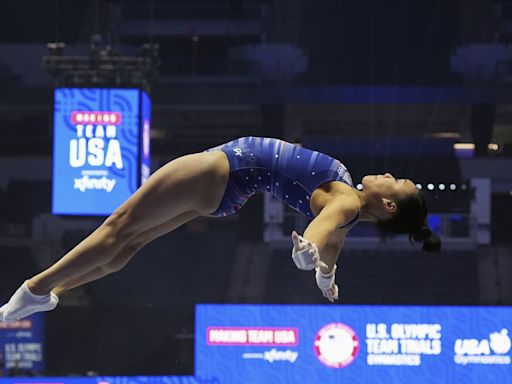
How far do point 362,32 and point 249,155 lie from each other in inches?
329

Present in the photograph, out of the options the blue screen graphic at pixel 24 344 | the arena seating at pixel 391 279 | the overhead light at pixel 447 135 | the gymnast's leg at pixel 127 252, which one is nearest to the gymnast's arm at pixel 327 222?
the gymnast's leg at pixel 127 252

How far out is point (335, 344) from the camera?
334 inches

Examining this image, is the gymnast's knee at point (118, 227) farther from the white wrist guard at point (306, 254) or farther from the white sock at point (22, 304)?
the white wrist guard at point (306, 254)

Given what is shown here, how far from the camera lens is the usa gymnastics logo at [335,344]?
848 cm

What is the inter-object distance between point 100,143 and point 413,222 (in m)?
6.51

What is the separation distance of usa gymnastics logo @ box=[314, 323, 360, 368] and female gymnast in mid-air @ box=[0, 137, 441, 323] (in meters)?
5.17

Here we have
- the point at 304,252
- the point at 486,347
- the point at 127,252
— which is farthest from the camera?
the point at 486,347

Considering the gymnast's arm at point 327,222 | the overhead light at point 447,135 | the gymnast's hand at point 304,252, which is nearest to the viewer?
the gymnast's hand at point 304,252

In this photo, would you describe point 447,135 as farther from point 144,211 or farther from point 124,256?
point 144,211

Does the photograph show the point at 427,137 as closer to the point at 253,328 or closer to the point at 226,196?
the point at 253,328

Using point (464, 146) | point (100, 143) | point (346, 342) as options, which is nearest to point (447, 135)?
point (464, 146)

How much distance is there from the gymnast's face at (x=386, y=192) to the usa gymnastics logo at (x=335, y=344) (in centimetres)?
533

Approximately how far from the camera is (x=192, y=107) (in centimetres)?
1163

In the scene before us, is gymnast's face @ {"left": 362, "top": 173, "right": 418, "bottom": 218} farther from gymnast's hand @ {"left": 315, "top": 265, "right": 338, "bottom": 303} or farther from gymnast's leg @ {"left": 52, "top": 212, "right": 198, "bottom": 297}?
gymnast's leg @ {"left": 52, "top": 212, "right": 198, "bottom": 297}
